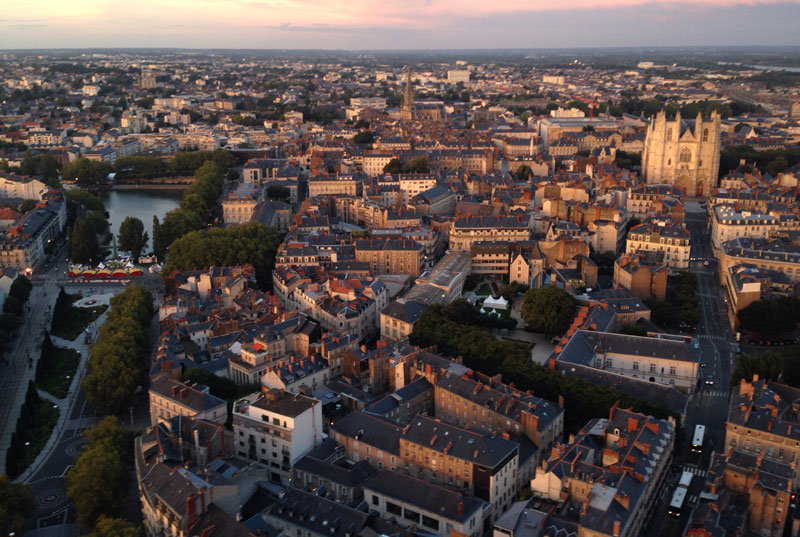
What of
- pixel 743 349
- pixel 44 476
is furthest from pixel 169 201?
pixel 743 349

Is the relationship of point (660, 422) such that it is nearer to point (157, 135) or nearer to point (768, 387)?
point (768, 387)

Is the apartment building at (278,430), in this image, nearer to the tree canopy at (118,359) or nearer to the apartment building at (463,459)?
the apartment building at (463,459)

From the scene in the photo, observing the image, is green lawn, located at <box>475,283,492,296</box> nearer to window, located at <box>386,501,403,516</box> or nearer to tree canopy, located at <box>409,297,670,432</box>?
tree canopy, located at <box>409,297,670,432</box>

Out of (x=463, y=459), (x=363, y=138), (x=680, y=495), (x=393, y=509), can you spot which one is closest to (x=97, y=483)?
(x=393, y=509)

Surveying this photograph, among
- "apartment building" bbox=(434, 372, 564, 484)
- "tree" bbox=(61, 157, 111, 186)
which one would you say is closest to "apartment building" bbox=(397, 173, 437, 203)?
"tree" bbox=(61, 157, 111, 186)

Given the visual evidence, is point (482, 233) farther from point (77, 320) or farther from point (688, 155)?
point (688, 155)
